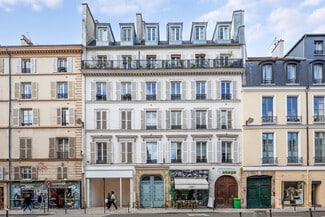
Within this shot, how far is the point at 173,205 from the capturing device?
30.8 m

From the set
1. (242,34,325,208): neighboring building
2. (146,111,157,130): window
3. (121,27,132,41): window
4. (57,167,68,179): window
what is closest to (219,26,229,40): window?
(242,34,325,208): neighboring building

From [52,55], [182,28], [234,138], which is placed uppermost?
[182,28]

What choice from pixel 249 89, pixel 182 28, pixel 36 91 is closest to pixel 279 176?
pixel 249 89

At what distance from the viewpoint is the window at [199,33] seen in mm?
33531

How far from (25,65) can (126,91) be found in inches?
341

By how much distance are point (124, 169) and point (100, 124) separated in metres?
4.14

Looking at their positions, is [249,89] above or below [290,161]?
above

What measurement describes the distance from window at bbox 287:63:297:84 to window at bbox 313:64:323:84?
5.01ft

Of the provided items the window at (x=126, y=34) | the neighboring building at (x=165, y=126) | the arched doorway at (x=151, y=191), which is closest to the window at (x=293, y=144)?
the neighboring building at (x=165, y=126)

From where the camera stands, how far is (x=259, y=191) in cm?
3088

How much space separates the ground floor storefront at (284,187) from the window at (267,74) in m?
7.08

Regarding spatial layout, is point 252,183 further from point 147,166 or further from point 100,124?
point 100,124

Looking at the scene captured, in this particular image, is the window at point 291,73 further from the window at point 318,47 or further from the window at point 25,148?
the window at point 25,148

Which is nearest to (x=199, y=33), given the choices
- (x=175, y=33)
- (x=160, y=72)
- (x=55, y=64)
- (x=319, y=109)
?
(x=175, y=33)
